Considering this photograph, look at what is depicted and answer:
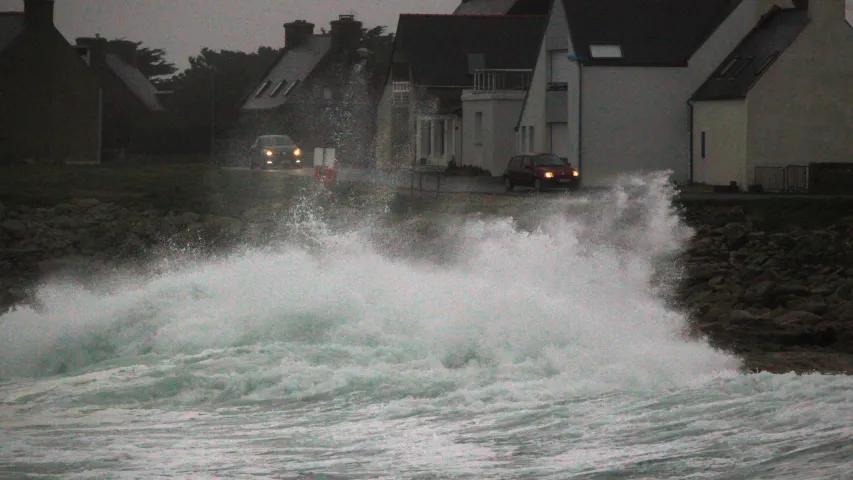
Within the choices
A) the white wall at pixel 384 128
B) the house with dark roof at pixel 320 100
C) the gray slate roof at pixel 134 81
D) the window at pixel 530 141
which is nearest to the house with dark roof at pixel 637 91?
the window at pixel 530 141

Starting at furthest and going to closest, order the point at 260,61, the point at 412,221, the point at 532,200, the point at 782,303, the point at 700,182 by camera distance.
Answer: the point at 260,61 < the point at 700,182 < the point at 532,200 < the point at 412,221 < the point at 782,303

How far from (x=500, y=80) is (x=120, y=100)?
4227 cm

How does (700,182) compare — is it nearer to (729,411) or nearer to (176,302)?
(176,302)

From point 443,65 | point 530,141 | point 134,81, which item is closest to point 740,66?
point 530,141

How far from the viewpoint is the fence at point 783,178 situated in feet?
124

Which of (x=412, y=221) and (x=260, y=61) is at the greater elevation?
(x=260, y=61)

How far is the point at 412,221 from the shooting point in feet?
106

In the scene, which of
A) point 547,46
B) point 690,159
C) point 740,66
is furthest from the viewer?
point 547,46

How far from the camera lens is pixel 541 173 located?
39562mm

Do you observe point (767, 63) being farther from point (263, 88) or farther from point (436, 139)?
point (263, 88)

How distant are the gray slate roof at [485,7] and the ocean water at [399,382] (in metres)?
45.7

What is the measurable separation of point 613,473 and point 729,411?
257 centimetres

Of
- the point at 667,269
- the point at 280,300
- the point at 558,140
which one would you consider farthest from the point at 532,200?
the point at 280,300

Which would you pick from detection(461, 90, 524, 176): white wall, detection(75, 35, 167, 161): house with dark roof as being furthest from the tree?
detection(461, 90, 524, 176): white wall
